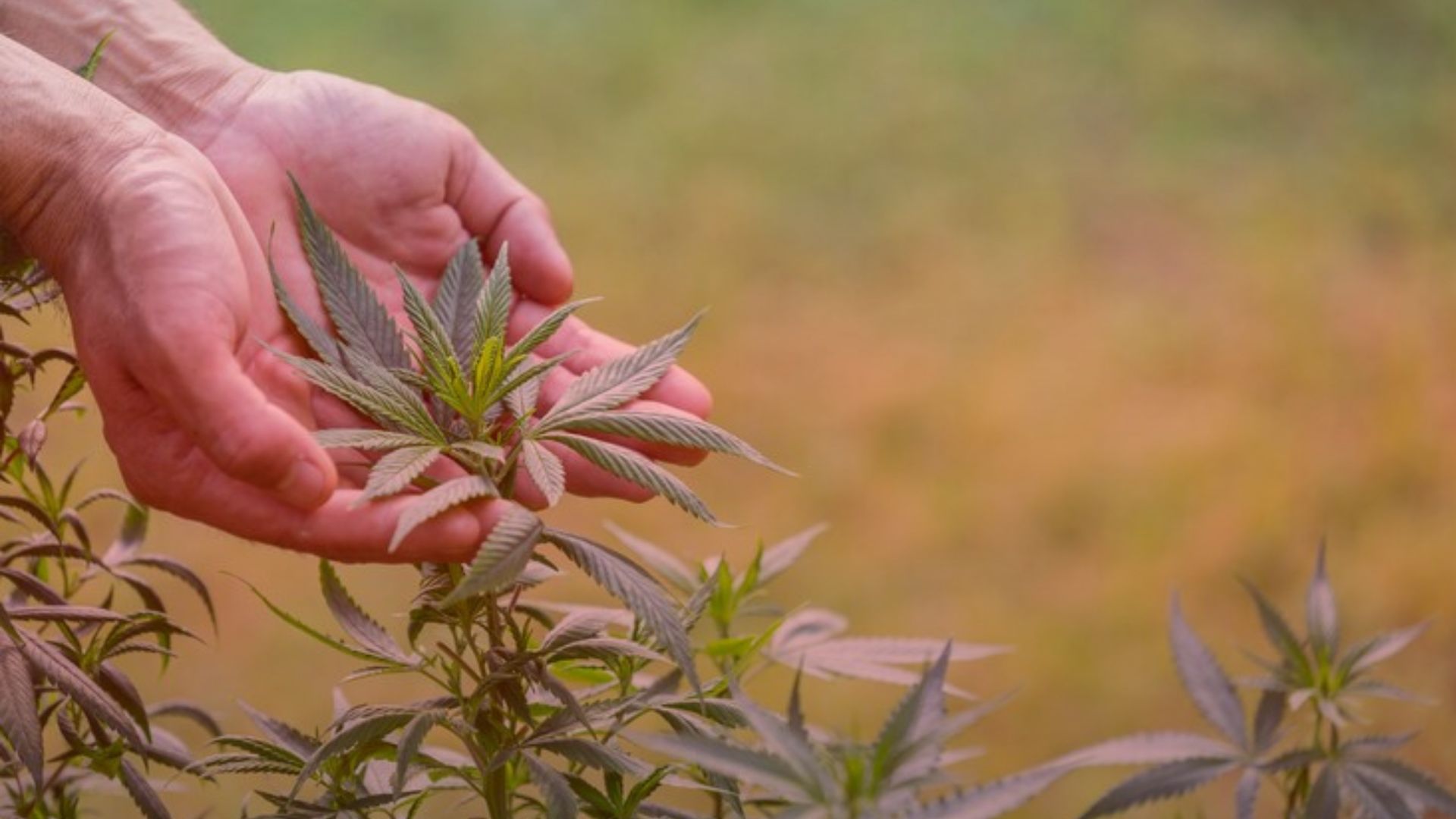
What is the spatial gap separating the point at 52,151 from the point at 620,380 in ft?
1.24

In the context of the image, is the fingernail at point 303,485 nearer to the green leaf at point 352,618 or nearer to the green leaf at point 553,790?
the green leaf at point 352,618

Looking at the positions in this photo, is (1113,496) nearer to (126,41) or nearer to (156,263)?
(126,41)

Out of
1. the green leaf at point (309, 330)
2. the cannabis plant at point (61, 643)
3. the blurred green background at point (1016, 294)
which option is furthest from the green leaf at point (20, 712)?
the blurred green background at point (1016, 294)

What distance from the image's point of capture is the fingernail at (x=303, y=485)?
822mm

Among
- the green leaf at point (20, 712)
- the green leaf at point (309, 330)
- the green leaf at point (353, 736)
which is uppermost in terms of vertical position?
the green leaf at point (309, 330)

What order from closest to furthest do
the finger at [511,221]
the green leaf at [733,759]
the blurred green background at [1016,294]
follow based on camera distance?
the green leaf at [733,759] → the finger at [511,221] → the blurred green background at [1016,294]

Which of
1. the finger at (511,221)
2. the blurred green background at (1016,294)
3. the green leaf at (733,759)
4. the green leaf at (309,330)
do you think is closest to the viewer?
the green leaf at (733,759)

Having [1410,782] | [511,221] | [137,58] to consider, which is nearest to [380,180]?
[511,221]

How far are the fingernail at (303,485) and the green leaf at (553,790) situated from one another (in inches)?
6.9

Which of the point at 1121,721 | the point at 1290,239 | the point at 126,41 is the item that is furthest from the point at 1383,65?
the point at 126,41

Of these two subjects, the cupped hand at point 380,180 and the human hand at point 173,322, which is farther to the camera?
the cupped hand at point 380,180

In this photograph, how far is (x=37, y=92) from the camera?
3.15ft

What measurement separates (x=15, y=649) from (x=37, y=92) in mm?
353

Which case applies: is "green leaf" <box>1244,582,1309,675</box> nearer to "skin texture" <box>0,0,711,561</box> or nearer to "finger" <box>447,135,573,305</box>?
"skin texture" <box>0,0,711,561</box>
